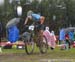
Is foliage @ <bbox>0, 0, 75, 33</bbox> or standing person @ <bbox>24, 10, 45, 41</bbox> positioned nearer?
standing person @ <bbox>24, 10, 45, 41</bbox>

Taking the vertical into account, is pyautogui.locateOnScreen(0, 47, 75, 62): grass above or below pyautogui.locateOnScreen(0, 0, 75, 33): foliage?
above

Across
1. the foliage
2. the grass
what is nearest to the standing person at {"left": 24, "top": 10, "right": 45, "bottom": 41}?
the grass

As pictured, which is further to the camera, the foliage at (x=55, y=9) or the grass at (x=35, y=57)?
the foliage at (x=55, y=9)

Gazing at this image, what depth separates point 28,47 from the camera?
15.0 meters

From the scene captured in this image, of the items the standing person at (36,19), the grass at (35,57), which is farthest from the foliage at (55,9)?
the grass at (35,57)

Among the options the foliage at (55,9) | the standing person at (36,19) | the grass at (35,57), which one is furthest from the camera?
the foliage at (55,9)

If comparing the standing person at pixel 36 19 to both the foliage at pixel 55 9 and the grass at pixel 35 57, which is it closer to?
the grass at pixel 35 57

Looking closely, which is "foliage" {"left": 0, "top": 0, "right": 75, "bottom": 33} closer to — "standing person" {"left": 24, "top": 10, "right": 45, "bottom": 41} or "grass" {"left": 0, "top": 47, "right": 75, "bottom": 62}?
"standing person" {"left": 24, "top": 10, "right": 45, "bottom": 41}

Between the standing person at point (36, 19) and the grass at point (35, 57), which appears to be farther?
the standing person at point (36, 19)

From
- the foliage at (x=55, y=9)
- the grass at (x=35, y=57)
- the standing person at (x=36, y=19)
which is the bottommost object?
the foliage at (x=55, y=9)

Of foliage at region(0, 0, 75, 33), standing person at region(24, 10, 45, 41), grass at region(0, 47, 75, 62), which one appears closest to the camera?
grass at region(0, 47, 75, 62)

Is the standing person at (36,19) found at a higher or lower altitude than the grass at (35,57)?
higher

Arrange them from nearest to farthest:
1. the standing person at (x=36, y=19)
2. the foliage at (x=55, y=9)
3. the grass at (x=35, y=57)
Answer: the grass at (x=35, y=57) < the standing person at (x=36, y=19) < the foliage at (x=55, y=9)

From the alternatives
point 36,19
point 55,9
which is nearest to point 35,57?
point 36,19
